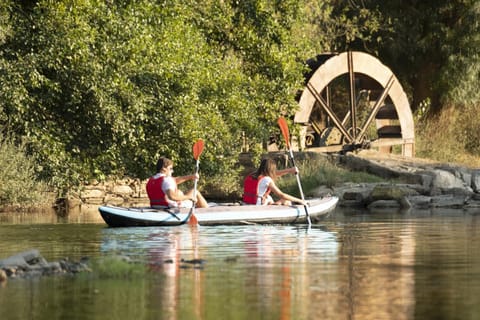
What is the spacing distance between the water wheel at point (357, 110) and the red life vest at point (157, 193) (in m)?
13.3

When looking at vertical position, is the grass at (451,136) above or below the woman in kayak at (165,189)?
above

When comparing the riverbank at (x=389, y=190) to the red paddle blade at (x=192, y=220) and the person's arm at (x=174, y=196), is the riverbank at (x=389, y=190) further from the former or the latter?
the red paddle blade at (x=192, y=220)

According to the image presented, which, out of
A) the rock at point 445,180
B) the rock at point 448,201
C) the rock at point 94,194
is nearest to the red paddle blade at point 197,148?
the rock at point 448,201

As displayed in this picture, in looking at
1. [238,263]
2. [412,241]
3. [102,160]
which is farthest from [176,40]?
[238,263]

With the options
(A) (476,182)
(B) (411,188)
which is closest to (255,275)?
(B) (411,188)

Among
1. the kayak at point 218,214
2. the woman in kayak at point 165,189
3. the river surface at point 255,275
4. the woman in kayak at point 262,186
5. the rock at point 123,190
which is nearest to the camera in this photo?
the river surface at point 255,275

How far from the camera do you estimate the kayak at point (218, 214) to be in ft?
61.3

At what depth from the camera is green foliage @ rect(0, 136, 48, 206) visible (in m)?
21.2

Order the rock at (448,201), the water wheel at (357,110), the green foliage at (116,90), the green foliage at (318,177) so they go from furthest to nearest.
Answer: the water wheel at (357,110)
the green foliage at (318,177)
the rock at (448,201)
the green foliage at (116,90)

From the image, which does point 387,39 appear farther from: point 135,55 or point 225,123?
point 135,55

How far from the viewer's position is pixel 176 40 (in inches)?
894

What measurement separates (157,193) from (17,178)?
3760mm

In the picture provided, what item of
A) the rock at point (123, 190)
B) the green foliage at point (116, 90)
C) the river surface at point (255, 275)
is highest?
the green foliage at point (116, 90)

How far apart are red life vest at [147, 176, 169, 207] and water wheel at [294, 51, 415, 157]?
13.3m
